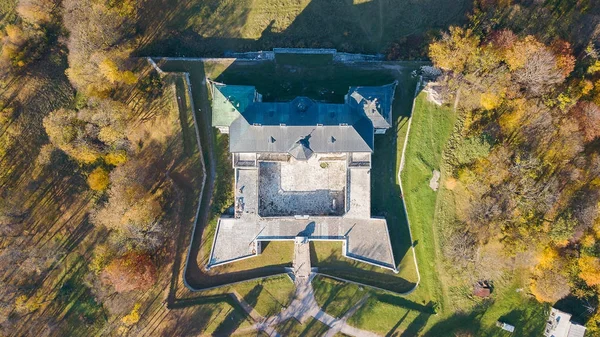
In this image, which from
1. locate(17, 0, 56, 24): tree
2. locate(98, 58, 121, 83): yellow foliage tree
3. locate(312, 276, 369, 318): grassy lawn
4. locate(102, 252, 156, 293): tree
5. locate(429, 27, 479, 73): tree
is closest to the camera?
locate(102, 252, 156, 293): tree

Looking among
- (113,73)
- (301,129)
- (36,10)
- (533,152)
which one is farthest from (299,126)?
(36,10)

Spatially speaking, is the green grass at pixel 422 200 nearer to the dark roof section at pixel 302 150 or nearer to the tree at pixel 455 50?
the tree at pixel 455 50

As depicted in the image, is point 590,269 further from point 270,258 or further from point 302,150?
point 270,258

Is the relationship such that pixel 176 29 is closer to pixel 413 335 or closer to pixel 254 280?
pixel 254 280

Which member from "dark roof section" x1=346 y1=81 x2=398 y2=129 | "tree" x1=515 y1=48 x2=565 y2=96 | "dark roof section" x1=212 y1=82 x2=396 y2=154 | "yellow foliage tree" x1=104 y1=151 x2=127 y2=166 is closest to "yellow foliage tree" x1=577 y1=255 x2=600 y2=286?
"tree" x1=515 y1=48 x2=565 y2=96

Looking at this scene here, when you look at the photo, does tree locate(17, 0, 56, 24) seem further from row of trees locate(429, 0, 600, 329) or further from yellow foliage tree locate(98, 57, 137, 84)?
row of trees locate(429, 0, 600, 329)

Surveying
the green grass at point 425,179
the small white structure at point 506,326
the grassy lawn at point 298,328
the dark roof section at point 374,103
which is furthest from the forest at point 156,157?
the grassy lawn at point 298,328
